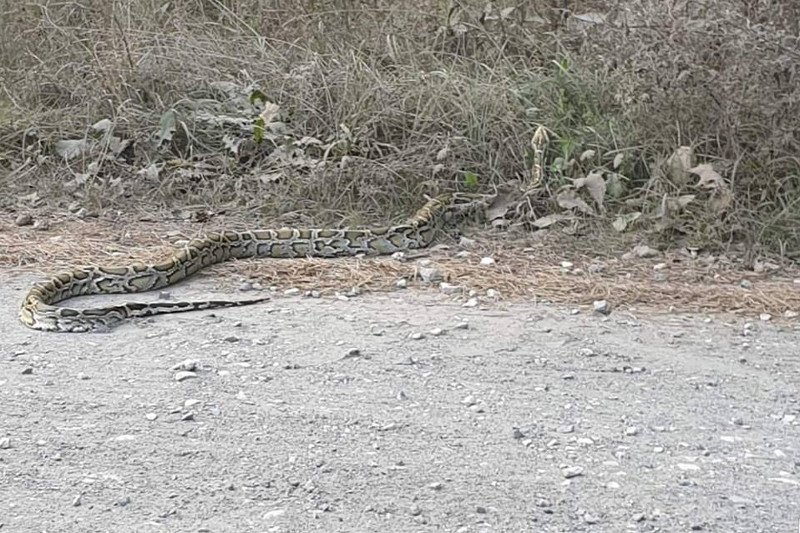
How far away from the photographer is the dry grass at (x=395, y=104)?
7605mm

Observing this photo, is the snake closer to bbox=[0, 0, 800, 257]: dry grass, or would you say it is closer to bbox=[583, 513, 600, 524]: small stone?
bbox=[0, 0, 800, 257]: dry grass

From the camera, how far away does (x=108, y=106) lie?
9805 millimetres

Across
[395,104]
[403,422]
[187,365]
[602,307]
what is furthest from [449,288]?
[395,104]

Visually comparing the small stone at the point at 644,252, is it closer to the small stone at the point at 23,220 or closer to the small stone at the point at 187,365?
the small stone at the point at 187,365

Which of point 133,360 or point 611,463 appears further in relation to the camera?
point 133,360

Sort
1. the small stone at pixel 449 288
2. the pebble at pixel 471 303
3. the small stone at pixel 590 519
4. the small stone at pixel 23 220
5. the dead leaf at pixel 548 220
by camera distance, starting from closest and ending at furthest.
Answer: the small stone at pixel 590 519 < the pebble at pixel 471 303 < the small stone at pixel 449 288 < the dead leaf at pixel 548 220 < the small stone at pixel 23 220

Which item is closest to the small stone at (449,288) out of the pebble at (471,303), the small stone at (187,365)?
the pebble at (471,303)

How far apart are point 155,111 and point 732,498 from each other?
6.68 meters

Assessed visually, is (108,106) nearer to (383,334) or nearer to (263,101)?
(263,101)

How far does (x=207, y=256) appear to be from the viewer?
24.7ft

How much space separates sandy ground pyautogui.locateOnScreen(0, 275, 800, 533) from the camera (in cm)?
413

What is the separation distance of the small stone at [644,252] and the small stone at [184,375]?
313cm

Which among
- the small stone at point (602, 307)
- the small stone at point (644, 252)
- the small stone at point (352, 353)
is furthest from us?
the small stone at point (644, 252)

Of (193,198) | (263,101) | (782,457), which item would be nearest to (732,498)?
(782,457)
